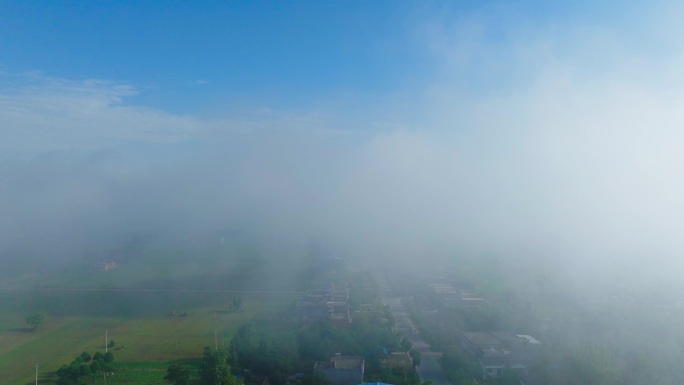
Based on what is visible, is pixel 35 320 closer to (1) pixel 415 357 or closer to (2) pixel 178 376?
(2) pixel 178 376

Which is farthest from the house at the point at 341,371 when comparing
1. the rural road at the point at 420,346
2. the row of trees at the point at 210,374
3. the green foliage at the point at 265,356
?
the row of trees at the point at 210,374

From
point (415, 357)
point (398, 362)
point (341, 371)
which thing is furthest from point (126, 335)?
point (415, 357)

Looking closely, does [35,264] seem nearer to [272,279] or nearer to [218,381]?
[272,279]

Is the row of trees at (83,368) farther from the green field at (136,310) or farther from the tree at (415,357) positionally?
the tree at (415,357)

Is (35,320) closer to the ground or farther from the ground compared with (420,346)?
farther from the ground

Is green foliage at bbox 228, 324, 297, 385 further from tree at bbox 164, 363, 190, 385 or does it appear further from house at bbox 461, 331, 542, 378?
house at bbox 461, 331, 542, 378
